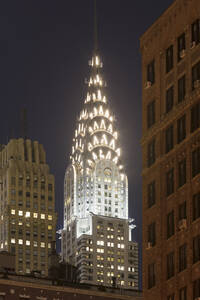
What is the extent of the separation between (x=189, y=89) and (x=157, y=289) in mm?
16550

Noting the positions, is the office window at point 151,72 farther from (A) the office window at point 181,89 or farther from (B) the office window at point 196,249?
(B) the office window at point 196,249

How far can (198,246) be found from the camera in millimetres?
89438

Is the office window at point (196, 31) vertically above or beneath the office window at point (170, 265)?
above

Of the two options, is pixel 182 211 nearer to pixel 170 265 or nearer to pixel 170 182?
pixel 170 182

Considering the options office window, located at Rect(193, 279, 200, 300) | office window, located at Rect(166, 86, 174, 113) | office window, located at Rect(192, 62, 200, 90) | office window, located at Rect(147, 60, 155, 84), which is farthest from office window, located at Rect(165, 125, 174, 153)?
office window, located at Rect(193, 279, 200, 300)

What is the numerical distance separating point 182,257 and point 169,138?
10874mm

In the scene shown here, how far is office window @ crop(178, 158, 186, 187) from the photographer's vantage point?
306ft

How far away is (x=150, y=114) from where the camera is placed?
100 metres

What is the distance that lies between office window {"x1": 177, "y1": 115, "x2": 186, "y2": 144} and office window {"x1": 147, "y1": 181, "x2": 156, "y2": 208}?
5133mm

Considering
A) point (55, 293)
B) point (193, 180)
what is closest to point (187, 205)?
point (193, 180)

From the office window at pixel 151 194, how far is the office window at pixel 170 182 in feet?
7.20

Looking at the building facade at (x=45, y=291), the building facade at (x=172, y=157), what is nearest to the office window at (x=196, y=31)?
the building facade at (x=172, y=157)

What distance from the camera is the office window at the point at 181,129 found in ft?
310

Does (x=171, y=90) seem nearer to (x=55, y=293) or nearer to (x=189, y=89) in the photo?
(x=189, y=89)
